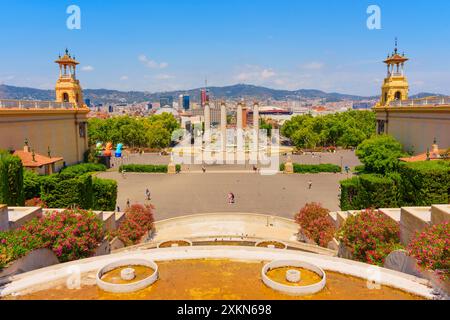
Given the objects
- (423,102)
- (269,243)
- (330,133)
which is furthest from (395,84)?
(269,243)

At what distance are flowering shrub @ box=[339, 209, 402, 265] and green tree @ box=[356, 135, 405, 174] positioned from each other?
2536 centimetres

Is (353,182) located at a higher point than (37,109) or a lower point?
lower

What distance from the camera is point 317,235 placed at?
22.4 m

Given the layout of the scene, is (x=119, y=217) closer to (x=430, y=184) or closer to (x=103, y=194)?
(x=103, y=194)

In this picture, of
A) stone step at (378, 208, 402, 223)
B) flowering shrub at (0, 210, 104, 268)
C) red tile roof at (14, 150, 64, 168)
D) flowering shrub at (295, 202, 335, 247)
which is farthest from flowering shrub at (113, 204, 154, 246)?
red tile roof at (14, 150, 64, 168)

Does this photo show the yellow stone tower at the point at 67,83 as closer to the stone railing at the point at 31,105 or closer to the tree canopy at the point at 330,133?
the stone railing at the point at 31,105

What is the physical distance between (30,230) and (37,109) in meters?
31.9

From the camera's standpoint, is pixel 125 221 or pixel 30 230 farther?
pixel 125 221

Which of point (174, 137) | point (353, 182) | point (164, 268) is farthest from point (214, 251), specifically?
point (174, 137)

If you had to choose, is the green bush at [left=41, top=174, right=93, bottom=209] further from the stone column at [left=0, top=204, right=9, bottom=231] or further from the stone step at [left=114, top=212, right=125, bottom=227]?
the stone column at [left=0, top=204, right=9, bottom=231]

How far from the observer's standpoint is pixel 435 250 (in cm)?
1023

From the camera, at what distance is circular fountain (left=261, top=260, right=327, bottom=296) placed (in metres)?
9.91

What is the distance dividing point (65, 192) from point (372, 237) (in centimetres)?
1892
